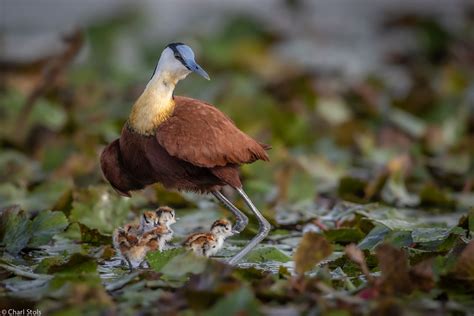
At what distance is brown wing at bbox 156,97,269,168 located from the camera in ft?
16.4

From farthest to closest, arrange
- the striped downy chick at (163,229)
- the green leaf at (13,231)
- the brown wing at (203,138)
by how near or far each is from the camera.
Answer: the green leaf at (13,231) < the striped downy chick at (163,229) < the brown wing at (203,138)

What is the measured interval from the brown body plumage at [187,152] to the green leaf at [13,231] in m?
0.58

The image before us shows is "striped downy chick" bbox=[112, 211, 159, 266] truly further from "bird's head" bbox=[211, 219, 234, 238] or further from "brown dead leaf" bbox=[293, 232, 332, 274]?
"brown dead leaf" bbox=[293, 232, 332, 274]

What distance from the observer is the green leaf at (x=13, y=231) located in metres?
5.46

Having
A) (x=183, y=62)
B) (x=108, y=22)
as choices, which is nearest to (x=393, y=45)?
(x=108, y=22)

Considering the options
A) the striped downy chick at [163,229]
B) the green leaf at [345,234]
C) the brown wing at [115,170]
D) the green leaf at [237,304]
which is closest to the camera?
the green leaf at [237,304]

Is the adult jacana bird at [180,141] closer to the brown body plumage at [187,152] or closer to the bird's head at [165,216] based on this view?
the brown body plumage at [187,152]

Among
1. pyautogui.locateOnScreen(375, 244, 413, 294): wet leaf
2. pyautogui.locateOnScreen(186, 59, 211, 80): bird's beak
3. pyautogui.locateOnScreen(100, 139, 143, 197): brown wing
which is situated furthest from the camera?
pyautogui.locateOnScreen(100, 139, 143, 197): brown wing

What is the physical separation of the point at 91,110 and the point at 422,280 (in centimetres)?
529

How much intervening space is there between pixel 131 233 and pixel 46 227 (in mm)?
469

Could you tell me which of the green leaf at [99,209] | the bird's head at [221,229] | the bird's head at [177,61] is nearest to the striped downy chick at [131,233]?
the bird's head at [221,229]

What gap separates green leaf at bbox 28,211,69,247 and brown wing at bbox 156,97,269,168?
2.80 feet

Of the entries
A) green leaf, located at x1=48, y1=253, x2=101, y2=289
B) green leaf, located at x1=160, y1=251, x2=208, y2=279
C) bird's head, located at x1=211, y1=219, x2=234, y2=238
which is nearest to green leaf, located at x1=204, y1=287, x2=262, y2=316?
green leaf, located at x1=160, y1=251, x2=208, y2=279

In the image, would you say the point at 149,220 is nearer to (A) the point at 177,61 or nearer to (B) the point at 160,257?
(B) the point at 160,257
